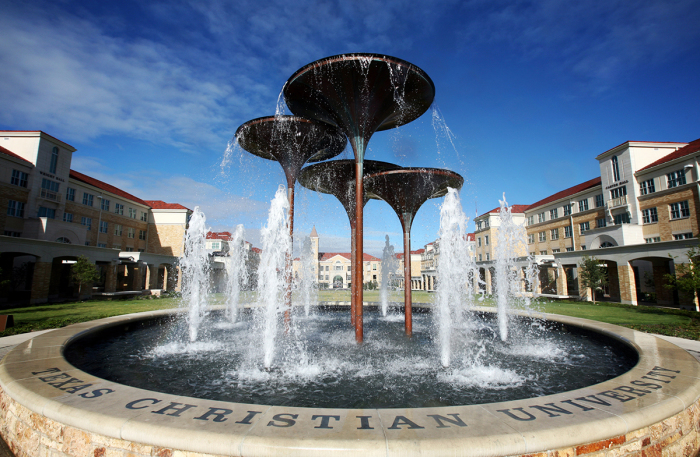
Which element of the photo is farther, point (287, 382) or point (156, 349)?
point (156, 349)

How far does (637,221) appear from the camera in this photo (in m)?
29.5

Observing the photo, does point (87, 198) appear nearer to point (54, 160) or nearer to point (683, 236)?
point (54, 160)

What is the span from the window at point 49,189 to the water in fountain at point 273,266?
103ft

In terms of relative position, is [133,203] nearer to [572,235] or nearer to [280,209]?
[280,209]

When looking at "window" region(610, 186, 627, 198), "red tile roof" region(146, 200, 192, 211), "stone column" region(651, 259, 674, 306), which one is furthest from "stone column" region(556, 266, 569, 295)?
"red tile roof" region(146, 200, 192, 211)

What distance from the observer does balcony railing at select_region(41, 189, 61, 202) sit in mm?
29959

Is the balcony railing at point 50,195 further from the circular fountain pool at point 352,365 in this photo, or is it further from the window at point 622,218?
the window at point 622,218

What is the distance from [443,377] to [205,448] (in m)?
4.44

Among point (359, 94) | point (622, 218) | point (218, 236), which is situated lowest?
point (359, 94)

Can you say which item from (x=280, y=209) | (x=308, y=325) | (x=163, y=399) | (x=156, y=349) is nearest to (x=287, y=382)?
(x=163, y=399)

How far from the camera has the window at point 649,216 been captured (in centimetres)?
2817

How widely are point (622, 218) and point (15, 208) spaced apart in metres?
52.4

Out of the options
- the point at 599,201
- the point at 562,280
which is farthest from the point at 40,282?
the point at 599,201

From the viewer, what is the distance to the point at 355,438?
3010 mm
